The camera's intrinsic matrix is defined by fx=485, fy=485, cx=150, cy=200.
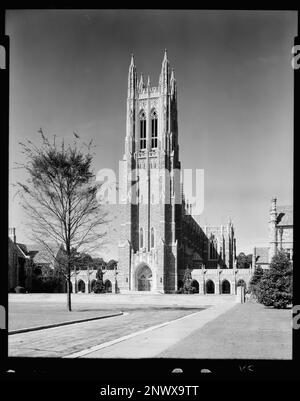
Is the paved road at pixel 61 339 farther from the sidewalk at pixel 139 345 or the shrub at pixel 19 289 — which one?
the shrub at pixel 19 289

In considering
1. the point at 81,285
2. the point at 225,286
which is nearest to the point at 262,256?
the point at 225,286

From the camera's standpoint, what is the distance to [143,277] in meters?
65.1

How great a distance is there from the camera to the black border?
25.0ft

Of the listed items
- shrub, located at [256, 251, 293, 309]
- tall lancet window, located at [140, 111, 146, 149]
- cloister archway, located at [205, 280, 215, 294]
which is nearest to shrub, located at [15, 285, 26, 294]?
tall lancet window, located at [140, 111, 146, 149]

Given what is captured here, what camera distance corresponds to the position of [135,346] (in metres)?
9.05

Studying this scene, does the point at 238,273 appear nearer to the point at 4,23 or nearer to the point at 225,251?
the point at 225,251

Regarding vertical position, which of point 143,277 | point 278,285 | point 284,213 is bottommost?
point 143,277

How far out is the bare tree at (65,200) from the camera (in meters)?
10.9

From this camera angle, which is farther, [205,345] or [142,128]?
[142,128]

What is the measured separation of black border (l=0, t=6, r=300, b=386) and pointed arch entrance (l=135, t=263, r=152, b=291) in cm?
5552

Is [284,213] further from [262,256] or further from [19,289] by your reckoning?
[262,256]

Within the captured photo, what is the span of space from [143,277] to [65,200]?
53.6 meters

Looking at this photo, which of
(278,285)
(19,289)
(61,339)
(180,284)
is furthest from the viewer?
(180,284)

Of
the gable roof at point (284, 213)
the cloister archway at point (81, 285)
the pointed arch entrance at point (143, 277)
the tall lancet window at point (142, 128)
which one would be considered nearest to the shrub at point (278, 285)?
the gable roof at point (284, 213)
